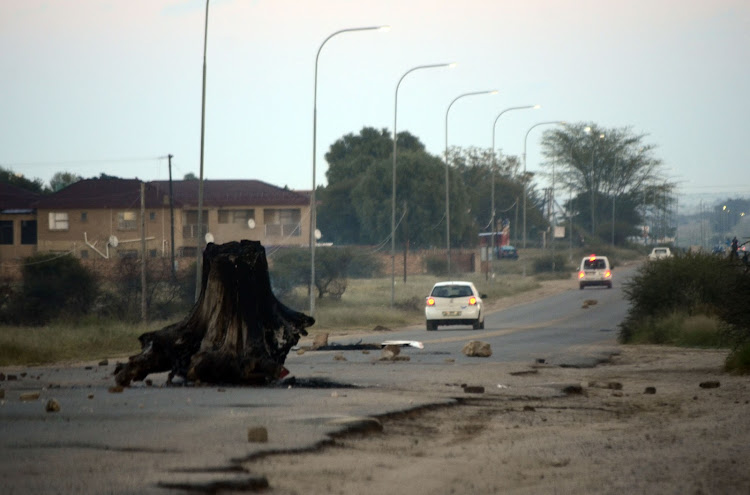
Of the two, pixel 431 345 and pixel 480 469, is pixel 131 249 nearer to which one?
pixel 431 345

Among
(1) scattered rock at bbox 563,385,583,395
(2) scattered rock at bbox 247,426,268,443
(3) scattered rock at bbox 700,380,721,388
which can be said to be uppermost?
(2) scattered rock at bbox 247,426,268,443

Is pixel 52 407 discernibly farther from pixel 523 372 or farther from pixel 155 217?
pixel 155 217

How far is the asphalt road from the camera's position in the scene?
7812 mm

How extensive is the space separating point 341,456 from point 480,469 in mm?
1173

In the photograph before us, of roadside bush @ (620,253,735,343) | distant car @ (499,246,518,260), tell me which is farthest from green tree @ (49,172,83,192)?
roadside bush @ (620,253,735,343)

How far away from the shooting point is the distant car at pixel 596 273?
67375 millimetres

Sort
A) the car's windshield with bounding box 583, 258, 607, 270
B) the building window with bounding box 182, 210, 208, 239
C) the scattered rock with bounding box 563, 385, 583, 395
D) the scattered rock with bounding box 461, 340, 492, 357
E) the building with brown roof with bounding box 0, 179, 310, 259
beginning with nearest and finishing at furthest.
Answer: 1. the scattered rock with bounding box 563, 385, 583, 395
2. the scattered rock with bounding box 461, 340, 492, 357
3. the car's windshield with bounding box 583, 258, 607, 270
4. the building with brown roof with bounding box 0, 179, 310, 259
5. the building window with bounding box 182, 210, 208, 239

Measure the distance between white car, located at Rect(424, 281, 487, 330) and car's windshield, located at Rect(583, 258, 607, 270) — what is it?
103 ft

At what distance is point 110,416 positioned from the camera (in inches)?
450

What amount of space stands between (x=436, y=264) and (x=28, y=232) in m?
31.7

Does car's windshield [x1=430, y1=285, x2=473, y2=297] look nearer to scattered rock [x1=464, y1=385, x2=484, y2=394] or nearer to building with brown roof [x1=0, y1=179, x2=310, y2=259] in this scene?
scattered rock [x1=464, y1=385, x2=484, y2=394]

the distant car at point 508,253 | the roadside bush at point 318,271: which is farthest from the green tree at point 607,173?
the roadside bush at point 318,271

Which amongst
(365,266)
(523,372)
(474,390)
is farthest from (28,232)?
(474,390)

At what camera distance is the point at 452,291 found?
125ft
